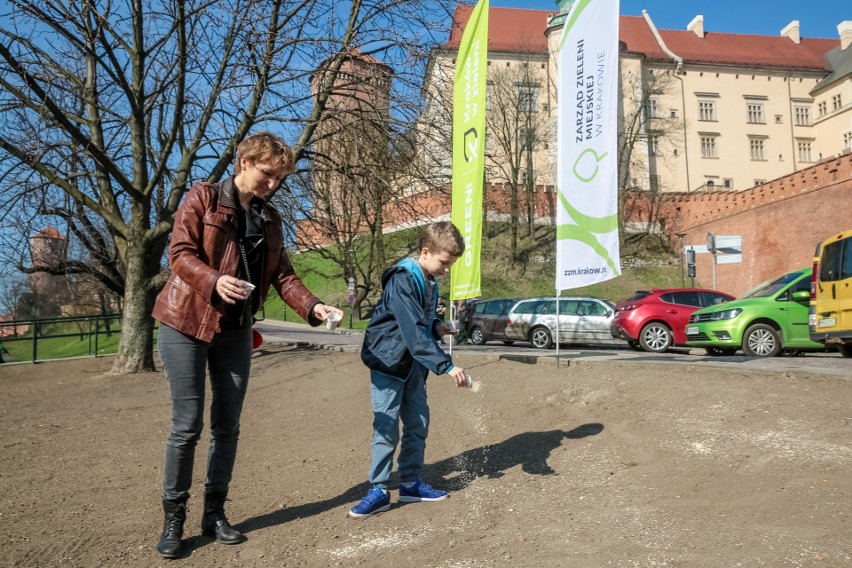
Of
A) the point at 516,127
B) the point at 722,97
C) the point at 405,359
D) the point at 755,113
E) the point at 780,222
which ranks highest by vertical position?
the point at 722,97

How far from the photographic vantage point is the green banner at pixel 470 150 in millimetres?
8562

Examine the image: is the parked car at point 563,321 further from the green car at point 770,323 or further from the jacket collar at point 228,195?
the jacket collar at point 228,195

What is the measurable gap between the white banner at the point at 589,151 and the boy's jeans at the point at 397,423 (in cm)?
465

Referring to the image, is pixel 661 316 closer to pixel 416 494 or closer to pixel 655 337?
pixel 655 337

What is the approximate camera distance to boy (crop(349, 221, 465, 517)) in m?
3.73

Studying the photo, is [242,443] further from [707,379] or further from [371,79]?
[371,79]

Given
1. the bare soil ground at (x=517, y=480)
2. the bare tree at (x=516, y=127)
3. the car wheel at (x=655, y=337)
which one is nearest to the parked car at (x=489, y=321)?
the car wheel at (x=655, y=337)

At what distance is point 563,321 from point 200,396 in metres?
16.0

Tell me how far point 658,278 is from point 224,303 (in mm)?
40040

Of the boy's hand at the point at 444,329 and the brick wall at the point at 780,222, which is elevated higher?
the brick wall at the point at 780,222

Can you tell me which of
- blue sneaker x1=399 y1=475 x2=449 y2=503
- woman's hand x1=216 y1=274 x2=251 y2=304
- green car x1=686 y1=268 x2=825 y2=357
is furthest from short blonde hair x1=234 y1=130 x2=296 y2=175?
green car x1=686 y1=268 x2=825 y2=357

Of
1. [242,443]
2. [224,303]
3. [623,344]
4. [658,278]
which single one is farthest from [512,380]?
[658,278]

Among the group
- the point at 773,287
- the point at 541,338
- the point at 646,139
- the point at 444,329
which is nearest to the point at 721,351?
the point at 773,287

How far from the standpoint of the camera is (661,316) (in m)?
15.9
